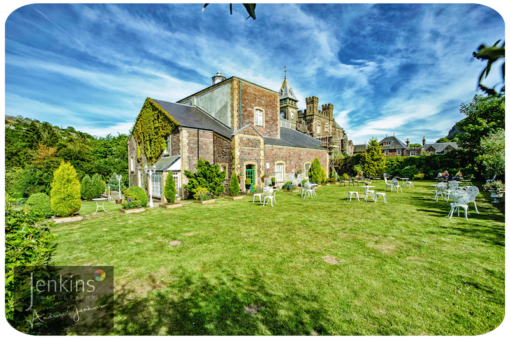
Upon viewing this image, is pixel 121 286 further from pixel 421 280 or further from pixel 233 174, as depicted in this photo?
pixel 233 174

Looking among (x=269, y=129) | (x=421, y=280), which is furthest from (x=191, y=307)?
(x=269, y=129)

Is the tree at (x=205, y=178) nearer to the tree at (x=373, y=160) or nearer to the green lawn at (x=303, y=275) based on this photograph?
the green lawn at (x=303, y=275)

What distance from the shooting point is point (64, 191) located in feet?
28.2

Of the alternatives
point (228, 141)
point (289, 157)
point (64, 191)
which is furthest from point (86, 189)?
point (289, 157)

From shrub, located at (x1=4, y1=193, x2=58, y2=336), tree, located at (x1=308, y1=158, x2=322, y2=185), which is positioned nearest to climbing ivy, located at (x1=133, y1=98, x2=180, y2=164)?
shrub, located at (x1=4, y1=193, x2=58, y2=336)

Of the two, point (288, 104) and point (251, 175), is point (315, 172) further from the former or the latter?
point (288, 104)

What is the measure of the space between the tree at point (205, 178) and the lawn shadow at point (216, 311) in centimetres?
970

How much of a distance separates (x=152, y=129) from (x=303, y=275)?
17.2 meters

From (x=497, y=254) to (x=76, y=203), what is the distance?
13.7 m

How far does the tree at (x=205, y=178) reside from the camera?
44.4 feet

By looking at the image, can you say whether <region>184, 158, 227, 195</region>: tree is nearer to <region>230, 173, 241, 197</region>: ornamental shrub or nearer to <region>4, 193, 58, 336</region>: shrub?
<region>230, 173, 241, 197</region>: ornamental shrub

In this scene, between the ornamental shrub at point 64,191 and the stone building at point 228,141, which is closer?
the ornamental shrub at point 64,191

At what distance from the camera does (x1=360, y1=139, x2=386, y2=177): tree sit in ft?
84.5

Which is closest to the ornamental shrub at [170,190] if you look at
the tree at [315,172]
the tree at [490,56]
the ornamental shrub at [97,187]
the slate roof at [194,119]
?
the slate roof at [194,119]
